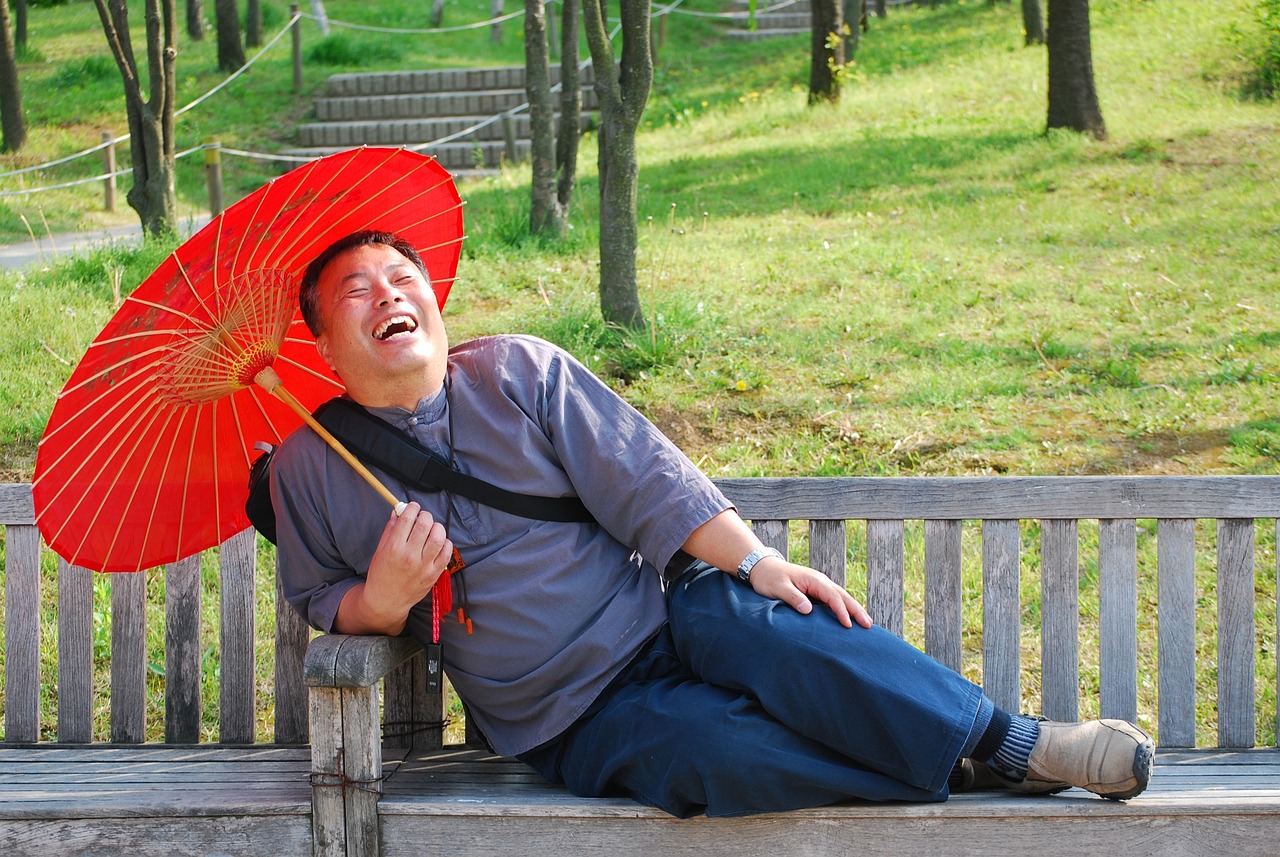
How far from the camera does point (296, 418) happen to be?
291 cm

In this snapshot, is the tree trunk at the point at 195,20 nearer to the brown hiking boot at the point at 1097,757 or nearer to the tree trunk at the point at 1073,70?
the tree trunk at the point at 1073,70

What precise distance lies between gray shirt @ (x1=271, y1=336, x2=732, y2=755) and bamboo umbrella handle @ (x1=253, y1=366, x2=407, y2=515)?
0.06m

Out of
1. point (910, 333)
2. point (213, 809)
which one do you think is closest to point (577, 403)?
point (213, 809)

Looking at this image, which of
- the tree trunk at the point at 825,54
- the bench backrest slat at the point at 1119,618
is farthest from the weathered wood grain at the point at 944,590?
the tree trunk at the point at 825,54

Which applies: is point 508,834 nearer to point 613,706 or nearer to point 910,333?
point 613,706

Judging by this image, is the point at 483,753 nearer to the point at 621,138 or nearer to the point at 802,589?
the point at 802,589

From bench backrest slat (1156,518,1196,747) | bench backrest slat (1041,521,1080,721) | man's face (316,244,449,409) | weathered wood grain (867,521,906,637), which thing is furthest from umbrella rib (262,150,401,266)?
bench backrest slat (1156,518,1196,747)

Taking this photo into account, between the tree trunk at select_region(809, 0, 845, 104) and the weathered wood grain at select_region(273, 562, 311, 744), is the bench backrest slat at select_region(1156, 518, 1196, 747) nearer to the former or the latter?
the weathered wood grain at select_region(273, 562, 311, 744)

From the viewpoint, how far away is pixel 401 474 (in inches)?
105

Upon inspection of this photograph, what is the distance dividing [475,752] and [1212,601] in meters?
2.66

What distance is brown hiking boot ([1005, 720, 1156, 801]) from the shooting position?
2.29m

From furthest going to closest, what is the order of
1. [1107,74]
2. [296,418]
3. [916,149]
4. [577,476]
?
1. [1107,74]
2. [916,149]
3. [296,418]
4. [577,476]

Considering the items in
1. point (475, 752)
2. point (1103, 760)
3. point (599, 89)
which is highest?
point (599, 89)

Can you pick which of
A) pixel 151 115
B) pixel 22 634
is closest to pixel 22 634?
pixel 22 634
